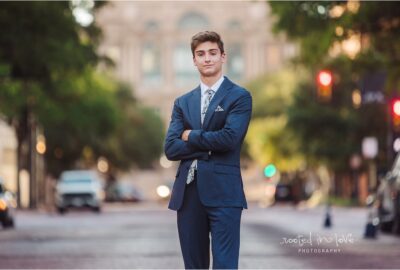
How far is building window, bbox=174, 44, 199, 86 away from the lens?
6727 inches

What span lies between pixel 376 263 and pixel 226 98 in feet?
27.4

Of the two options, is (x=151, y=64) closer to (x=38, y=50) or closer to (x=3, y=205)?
(x=3, y=205)

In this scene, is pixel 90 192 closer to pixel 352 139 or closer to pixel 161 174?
pixel 352 139

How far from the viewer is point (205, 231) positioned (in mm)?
7617

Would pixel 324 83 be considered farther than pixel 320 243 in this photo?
Yes

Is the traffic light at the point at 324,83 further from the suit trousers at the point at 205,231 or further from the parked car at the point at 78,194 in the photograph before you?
the parked car at the point at 78,194

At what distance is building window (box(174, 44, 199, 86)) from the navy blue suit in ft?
534

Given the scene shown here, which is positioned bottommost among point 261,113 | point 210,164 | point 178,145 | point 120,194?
point 120,194

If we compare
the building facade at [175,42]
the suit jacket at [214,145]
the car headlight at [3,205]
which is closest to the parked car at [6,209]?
the car headlight at [3,205]

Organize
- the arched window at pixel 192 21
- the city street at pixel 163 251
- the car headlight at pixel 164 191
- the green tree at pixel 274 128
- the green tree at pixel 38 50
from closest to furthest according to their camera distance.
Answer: the city street at pixel 163 251
the green tree at pixel 38 50
the green tree at pixel 274 128
the car headlight at pixel 164 191
the arched window at pixel 192 21

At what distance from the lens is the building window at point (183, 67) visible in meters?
171

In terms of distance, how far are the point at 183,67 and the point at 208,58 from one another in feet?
541

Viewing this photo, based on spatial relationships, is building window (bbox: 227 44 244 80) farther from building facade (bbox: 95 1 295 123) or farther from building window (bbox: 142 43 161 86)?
building window (bbox: 142 43 161 86)

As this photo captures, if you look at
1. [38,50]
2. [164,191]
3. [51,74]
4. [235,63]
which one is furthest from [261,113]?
[235,63]
